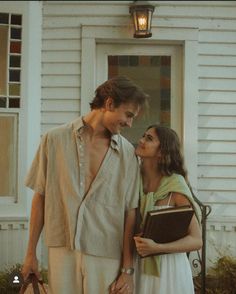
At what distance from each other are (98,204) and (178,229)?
37 centimetres

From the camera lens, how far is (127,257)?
2.21 m

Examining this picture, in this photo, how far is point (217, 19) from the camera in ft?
14.8

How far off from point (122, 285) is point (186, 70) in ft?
9.08

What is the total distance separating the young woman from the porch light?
2.17 meters

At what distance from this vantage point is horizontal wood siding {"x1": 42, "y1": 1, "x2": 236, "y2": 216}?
4.49m

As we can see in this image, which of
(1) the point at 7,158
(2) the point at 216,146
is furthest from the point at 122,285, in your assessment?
(2) the point at 216,146

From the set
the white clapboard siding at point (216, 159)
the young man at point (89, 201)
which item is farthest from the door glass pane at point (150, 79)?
the young man at point (89, 201)

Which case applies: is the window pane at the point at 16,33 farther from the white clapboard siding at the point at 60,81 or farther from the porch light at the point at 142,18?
the porch light at the point at 142,18

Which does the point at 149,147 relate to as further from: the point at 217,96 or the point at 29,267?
the point at 217,96

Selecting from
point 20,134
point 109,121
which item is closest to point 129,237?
point 109,121

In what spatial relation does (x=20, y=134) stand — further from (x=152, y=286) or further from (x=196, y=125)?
(x=152, y=286)

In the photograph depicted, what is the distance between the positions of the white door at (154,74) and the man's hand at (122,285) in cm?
253

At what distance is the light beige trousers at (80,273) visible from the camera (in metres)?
2.16

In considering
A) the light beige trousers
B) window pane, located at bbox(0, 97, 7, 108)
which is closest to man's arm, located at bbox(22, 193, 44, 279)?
the light beige trousers
